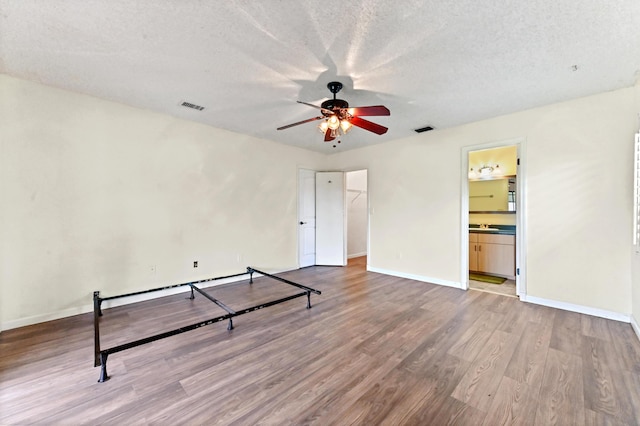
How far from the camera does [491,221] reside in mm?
5320

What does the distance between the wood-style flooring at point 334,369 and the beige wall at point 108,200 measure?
0.53 m

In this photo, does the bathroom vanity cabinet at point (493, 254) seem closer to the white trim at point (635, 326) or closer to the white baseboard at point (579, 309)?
the white baseboard at point (579, 309)

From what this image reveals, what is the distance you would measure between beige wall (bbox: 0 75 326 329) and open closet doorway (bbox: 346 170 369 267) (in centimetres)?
301

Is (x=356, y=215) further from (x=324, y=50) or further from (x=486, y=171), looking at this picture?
(x=324, y=50)

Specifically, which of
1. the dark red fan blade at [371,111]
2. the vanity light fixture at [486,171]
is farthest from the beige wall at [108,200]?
the vanity light fixture at [486,171]

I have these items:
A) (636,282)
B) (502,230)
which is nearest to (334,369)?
(636,282)

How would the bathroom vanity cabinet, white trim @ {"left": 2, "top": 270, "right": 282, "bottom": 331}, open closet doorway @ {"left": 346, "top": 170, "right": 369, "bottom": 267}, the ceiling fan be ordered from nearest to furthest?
1. the ceiling fan
2. white trim @ {"left": 2, "top": 270, "right": 282, "bottom": 331}
3. the bathroom vanity cabinet
4. open closet doorway @ {"left": 346, "top": 170, "right": 369, "bottom": 267}

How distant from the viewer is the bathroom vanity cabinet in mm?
4621

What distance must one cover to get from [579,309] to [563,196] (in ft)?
4.63

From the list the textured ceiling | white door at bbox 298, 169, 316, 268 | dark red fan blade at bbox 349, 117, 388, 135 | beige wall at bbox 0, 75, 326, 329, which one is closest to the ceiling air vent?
the textured ceiling

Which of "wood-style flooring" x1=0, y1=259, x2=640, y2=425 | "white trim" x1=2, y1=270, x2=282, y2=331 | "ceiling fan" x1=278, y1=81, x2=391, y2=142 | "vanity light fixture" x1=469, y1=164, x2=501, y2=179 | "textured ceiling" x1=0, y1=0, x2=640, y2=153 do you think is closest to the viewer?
"wood-style flooring" x1=0, y1=259, x2=640, y2=425

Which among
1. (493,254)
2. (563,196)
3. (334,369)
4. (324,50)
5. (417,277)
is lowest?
(334,369)

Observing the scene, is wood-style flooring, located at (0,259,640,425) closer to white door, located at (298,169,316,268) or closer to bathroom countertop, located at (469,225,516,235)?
bathroom countertop, located at (469,225,516,235)

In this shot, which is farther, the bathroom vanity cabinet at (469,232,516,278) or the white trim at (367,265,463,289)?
the bathroom vanity cabinet at (469,232,516,278)
